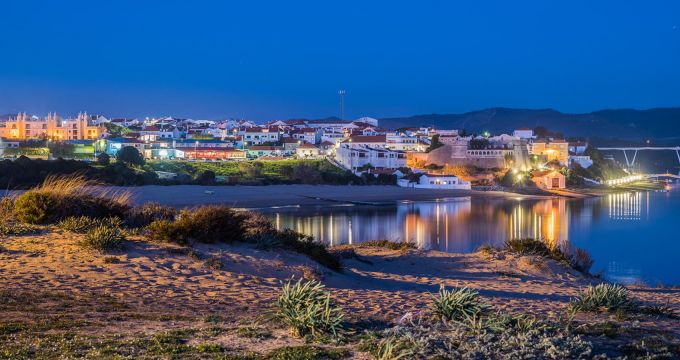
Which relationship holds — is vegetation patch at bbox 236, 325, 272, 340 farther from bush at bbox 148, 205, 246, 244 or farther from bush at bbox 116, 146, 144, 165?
bush at bbox 116, 146, 144, 165

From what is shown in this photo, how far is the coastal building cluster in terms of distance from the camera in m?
58.2

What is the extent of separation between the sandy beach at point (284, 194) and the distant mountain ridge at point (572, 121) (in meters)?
98.9

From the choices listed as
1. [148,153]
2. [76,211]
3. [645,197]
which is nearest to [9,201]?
[76,211]

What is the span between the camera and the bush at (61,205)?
10.1 meters

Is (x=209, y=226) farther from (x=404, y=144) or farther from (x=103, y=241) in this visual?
(x=404, y=144)

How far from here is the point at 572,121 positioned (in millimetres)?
152250

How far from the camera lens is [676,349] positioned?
4.86m

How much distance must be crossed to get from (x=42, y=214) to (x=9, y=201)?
1.49 meters

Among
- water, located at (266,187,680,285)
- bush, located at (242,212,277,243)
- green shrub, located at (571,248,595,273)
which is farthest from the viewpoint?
water, located at (266,187,680,285)

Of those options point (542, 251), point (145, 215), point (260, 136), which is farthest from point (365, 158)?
point (145, 215)

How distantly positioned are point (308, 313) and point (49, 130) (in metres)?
72.4

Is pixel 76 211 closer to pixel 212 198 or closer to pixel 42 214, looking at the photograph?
pixel 42 214

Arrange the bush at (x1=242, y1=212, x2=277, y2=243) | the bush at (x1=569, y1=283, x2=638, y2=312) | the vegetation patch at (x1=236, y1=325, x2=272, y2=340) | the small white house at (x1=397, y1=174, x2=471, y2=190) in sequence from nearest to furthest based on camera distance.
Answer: the vegetation patch at (x1=236, y1=325, x2=272, y2=340) → the bush at (x1=569, y1=283, x2=638, y2=312) → the bush at (x1=242, y1=212, x2=277, y2=243) → the small white house at (x1=397, y1=174, x2=471, y2=190)

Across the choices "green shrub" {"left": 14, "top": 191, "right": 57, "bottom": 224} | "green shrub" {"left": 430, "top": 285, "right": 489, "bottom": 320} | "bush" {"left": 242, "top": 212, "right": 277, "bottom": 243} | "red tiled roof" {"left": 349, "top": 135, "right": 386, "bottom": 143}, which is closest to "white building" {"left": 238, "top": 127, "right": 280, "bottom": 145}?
"red tiled roof" {"left": 349, "top": 135, "right": 386, "bottom": 143}
